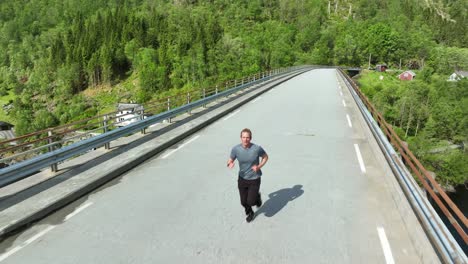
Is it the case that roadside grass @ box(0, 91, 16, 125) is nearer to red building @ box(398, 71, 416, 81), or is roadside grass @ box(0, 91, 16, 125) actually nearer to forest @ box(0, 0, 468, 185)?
forest @ box(0, 0, 468, 185)

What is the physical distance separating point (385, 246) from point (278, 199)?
228 centimetres

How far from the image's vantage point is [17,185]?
7.43 metres

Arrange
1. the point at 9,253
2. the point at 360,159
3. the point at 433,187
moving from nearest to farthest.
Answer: the point at 9,253 < the point at 433,187 < the point at 360,159

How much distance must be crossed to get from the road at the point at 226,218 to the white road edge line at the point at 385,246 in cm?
1

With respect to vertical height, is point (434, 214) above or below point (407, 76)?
above

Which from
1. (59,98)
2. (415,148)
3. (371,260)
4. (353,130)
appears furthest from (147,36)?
(371,260)

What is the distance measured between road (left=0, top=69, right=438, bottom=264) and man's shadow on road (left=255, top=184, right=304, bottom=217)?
0.02m

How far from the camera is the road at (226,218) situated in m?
5.16

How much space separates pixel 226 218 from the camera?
6320 mm

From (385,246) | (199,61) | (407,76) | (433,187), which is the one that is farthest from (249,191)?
(407,76)

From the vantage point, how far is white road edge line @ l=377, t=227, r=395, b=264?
5.00 metres

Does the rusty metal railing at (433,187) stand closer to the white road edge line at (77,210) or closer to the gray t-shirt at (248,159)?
the gray t-shirt at (248,159)

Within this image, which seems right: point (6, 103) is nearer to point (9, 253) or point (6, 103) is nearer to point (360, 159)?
point (360, 159)

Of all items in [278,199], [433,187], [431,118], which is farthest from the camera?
[431,118]
